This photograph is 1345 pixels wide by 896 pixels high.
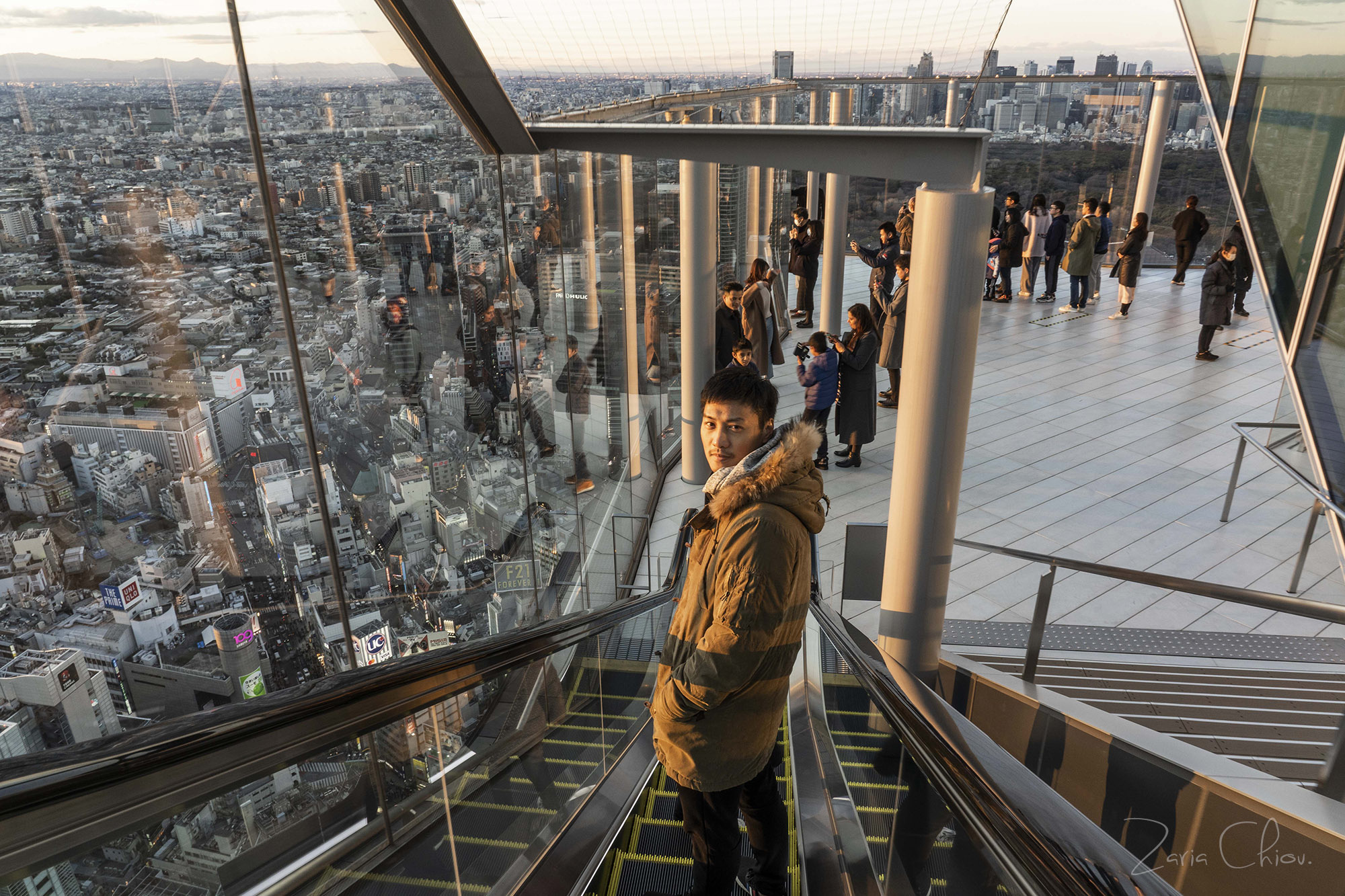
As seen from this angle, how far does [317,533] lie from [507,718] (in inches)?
54.4

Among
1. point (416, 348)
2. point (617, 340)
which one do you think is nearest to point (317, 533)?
point (416, 348)

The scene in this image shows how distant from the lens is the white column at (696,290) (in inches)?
321

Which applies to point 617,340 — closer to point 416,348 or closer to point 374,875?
point 416,348

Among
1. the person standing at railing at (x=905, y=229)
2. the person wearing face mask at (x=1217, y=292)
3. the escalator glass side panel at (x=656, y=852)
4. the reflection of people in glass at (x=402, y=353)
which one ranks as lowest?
the escalator glass side panel at (x=656, y=852)

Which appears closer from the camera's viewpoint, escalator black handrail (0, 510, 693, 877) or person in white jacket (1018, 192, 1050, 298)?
escalator black handrail (0, 510, 693, 877)

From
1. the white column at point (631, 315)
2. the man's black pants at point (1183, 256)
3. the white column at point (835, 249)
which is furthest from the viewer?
the man's black pants at point (1183, 256)

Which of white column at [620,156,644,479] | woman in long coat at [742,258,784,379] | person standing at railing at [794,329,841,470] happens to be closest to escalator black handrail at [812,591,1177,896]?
white column at [620,156,644,479]

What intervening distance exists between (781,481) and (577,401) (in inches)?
193

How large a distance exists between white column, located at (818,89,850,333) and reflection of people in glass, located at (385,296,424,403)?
901 cm

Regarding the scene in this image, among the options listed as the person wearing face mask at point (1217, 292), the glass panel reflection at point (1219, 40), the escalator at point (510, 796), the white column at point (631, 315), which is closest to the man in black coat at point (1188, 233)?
the person wearing face mask at point (1217, 292)

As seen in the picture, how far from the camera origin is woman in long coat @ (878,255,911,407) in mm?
9156

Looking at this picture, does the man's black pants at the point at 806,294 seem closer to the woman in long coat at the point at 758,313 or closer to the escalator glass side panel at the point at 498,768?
the woman in long coat at the point at 758,313

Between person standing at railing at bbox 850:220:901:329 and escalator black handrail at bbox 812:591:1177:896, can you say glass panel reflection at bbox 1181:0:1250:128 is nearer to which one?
escalator black handrail at bbox 812:591:1177:896

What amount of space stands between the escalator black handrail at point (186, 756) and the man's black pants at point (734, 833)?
0.89m
